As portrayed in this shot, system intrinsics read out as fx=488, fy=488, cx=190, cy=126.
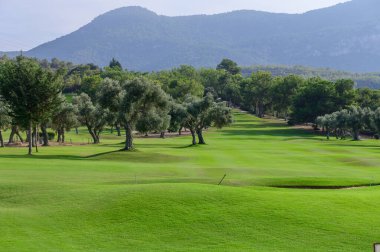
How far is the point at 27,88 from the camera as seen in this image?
6088 centimetres

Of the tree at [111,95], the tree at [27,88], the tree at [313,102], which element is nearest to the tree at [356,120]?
the tree at [313,102]

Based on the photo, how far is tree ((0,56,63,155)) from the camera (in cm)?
6053

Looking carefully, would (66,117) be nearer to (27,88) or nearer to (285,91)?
(27,88)

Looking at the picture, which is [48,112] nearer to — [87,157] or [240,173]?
[87,157]

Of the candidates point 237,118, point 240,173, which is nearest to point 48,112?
point 240,173

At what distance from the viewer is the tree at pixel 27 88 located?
60531mm

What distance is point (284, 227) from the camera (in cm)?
2153

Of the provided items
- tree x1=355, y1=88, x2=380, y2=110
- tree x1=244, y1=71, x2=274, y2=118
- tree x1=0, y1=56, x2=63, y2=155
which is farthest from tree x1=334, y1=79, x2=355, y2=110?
tree x1=0, y1=56, x2=63, y2=155

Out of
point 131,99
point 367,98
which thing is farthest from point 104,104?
point 367,98

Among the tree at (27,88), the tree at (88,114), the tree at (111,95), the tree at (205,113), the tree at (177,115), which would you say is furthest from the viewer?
the tree at (88,114)

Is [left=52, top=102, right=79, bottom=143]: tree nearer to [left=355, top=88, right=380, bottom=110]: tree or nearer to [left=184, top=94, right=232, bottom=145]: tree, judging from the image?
[left=184, top=94, right=232, bottom=145]: tree

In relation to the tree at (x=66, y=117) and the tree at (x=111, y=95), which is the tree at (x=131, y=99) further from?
the tree at (x=66, y=117)

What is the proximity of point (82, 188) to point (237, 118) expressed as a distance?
157 m

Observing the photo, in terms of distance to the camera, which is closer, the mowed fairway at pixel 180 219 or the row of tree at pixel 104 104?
the mowed fairway at pixel 180 219
